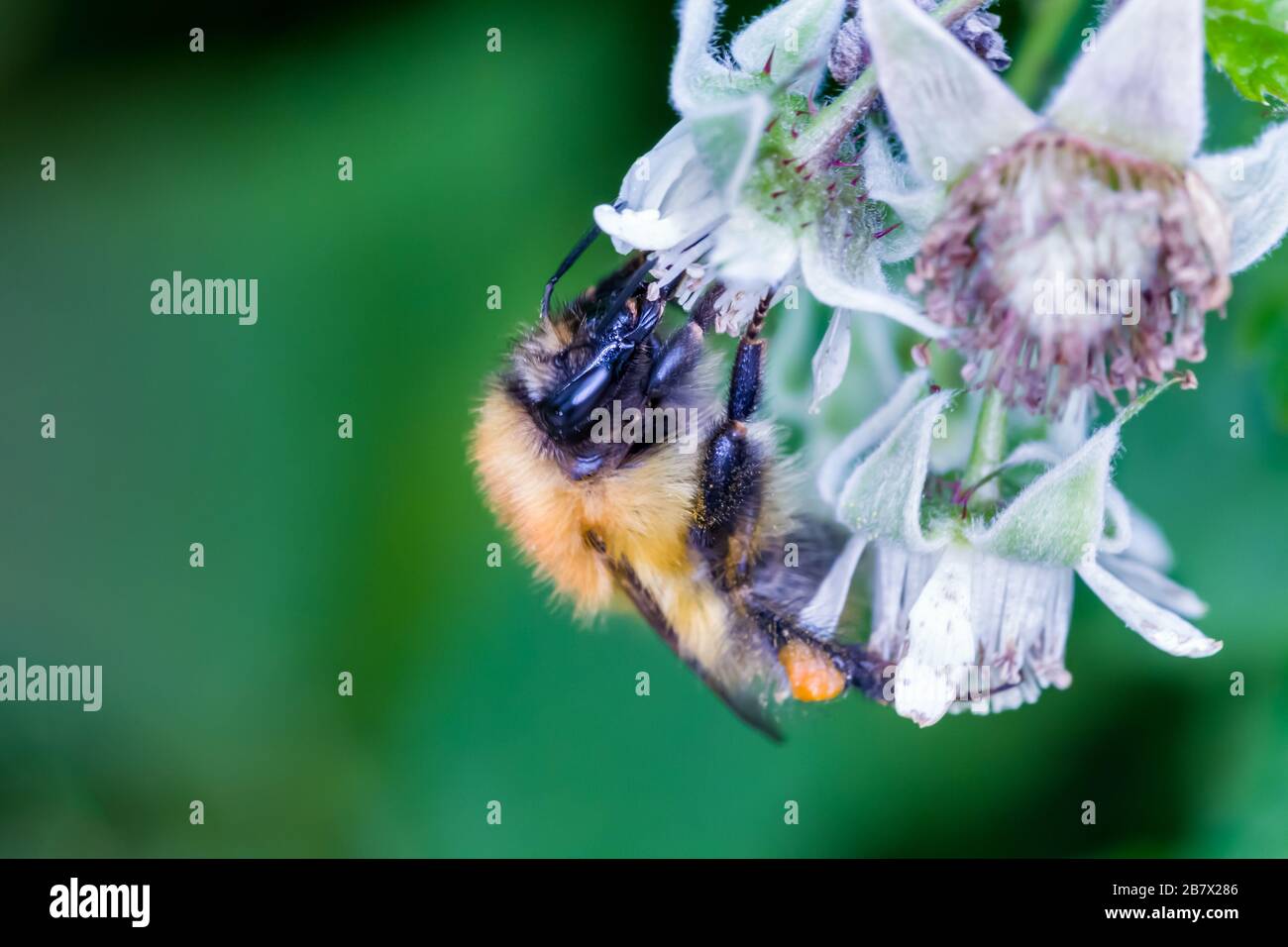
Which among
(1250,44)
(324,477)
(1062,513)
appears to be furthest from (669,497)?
(324,477)

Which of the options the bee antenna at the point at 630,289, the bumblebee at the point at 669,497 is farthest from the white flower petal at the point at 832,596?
the bee antenna at the point at 630,289

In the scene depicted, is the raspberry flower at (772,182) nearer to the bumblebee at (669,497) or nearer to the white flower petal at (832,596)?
the bumblebee at (669,497)

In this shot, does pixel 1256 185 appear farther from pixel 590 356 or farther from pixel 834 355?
pixel 590 356

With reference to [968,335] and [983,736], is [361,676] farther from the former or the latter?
[968,335]

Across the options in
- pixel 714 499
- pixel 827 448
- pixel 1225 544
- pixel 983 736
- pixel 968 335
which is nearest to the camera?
pixel 968 335

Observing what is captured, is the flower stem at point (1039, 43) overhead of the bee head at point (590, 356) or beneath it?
overhead
